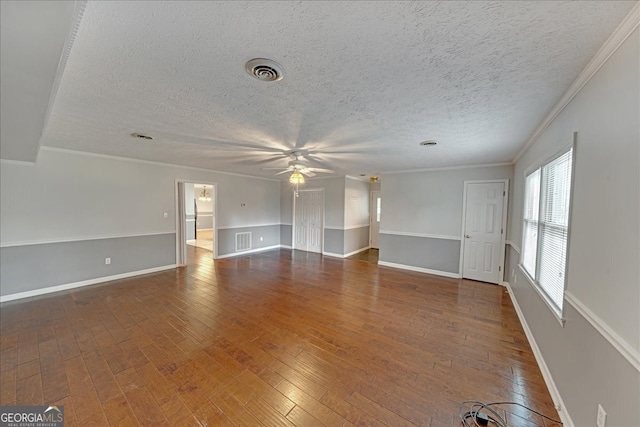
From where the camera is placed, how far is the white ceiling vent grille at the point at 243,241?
22.0 ft

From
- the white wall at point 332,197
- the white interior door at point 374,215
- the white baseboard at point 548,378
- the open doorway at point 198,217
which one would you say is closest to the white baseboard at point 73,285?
the open doorway at point 198,217

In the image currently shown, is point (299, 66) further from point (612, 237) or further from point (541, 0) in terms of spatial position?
point (612, 237)

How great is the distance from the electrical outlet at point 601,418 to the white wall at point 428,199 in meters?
3.93

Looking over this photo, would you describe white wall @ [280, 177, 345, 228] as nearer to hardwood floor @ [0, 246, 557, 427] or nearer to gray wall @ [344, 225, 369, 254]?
gray wall @ [344, 225, 369, 254]

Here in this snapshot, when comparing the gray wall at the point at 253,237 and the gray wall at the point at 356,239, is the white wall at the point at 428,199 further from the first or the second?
the gray wall at the point at 253,237

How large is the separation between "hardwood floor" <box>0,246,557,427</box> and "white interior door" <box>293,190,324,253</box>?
126 inches

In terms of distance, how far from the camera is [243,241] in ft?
22.5

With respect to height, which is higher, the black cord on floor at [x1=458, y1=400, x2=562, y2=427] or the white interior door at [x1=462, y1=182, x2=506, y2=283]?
the white interior door at [x1=462, y1=182, x2=506, y2=283]

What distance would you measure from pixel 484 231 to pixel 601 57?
3.87 meters

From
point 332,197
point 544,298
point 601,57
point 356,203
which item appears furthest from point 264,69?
point 356,203

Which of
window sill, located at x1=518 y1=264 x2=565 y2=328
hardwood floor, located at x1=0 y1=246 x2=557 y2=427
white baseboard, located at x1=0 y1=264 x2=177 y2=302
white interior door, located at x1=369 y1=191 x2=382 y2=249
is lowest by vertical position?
hardwood floor, located at x1=0 y1=246 x2=557 y2=427

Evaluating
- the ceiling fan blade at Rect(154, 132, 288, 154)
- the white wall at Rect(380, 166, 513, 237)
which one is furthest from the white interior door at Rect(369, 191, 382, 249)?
the ceiling fan blade at Rect(154, 132, 288, 154)

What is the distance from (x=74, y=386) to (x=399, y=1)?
3379 mm

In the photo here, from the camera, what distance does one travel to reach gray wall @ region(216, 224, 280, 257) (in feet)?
20.7
